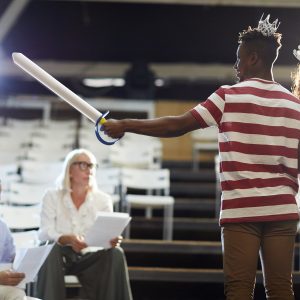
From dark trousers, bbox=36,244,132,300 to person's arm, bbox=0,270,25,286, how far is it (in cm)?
81

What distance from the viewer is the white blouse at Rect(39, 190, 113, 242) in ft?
15.3

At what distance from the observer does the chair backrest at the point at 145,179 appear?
22.7ft

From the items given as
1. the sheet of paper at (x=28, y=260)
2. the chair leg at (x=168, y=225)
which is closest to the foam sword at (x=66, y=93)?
the sheet of paper at (x=28, y=260)

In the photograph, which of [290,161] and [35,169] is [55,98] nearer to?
[35,169]

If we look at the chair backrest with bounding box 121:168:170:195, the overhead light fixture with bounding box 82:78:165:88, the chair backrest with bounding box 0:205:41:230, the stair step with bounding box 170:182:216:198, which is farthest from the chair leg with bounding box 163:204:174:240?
the overhead light fixture with bounding box 82:78:165:88

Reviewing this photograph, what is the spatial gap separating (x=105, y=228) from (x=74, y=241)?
0.32m

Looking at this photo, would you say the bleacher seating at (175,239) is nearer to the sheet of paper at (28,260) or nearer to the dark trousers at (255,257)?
the sheet of paper at (28,260)

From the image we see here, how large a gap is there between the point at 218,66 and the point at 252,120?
9.85 metres

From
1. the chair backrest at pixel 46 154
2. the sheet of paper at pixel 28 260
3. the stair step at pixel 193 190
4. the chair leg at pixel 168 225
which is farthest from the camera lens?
the chair backrest at pixel 46 154

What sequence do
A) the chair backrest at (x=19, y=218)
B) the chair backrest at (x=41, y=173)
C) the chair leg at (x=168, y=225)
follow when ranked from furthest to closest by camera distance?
the chair backrest at (x=41, y=173), the chair leg at (x=168, y=225), the chair backrest at (x=19, y=218)

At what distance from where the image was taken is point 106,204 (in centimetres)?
481

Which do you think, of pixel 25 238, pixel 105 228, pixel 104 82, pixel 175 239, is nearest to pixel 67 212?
pixel 25 238

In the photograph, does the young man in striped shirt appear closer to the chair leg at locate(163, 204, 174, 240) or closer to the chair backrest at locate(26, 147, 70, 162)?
the chair leg at locate(163, 204, 174, 240)

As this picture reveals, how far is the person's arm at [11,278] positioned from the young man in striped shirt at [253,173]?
1136mm
